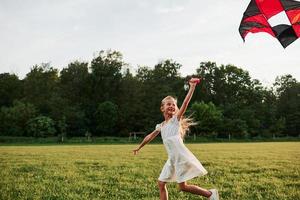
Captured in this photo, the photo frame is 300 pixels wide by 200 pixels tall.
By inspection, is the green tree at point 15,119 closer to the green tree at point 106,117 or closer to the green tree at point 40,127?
the green tree at point 40,127

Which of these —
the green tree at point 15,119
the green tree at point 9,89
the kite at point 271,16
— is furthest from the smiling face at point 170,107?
the green tree at point 9,89

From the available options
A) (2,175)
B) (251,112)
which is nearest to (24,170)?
(2,175)

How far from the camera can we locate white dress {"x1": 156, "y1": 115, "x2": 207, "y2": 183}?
5.60 meters

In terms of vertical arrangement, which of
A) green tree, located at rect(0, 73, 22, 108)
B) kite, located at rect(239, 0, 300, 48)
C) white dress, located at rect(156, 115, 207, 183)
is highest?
green tree, located at rect(0, 73, 22, 108)

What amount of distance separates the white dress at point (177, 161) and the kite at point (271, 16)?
7.72ft

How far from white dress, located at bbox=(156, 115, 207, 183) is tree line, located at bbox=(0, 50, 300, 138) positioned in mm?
56903

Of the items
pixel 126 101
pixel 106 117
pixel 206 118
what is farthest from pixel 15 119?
pixel 206 118

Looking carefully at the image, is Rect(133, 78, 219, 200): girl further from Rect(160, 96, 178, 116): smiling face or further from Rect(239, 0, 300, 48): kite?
Rect(239, 0, 300, 48): kite

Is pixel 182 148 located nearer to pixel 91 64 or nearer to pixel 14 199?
pixel 14 199

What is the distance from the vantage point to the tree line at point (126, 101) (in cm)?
6531

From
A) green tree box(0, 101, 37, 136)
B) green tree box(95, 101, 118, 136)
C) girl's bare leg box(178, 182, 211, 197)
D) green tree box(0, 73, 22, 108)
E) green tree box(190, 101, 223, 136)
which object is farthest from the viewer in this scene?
green tree box(0, 73, 22, 108)

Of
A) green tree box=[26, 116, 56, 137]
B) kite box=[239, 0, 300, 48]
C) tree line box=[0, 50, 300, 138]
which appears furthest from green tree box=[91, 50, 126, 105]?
kite box=[239, 0, 300, 48]

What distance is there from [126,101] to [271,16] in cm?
6663

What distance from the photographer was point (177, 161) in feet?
18.7
